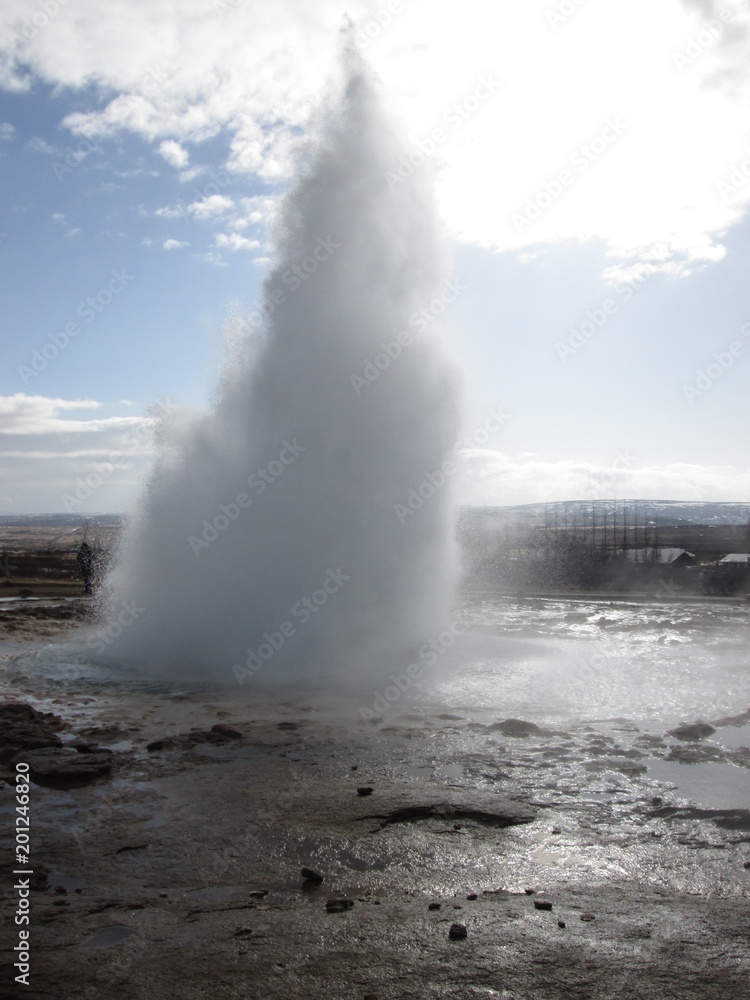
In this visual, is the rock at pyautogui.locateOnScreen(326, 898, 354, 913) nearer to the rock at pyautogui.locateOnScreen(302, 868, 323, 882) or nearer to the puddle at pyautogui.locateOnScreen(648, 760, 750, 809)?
the rock at pyautogui.locateOnScreen(302, 868, 323, 882)

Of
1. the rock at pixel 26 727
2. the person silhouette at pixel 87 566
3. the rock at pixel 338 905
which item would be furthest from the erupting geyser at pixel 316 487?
the person silhouette at pixel 87 566

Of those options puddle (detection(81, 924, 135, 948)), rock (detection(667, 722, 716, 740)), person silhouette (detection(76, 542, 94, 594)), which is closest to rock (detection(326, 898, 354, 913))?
puddle (detection(81, 924, 135, 948))

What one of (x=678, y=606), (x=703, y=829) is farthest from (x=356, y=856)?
(x=678, y=606)

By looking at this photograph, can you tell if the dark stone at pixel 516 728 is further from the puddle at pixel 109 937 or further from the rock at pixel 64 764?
the puddle at pixel 109 937

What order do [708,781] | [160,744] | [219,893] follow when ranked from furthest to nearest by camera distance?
[160,744]
[708,781]
[219,893]

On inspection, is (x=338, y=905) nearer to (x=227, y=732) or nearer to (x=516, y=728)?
(x=227, y=732)

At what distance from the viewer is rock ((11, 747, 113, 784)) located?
22.4 ft

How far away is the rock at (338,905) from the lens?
4332 mm

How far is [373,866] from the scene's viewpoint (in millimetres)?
5031

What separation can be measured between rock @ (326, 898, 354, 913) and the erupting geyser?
7.45 meters

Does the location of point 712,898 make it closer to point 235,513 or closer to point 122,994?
point 122,994

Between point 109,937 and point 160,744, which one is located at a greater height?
point 109,937

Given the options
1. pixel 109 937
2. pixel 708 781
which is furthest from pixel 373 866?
pixel 708 781

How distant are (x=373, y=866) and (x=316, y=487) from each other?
9.03m
